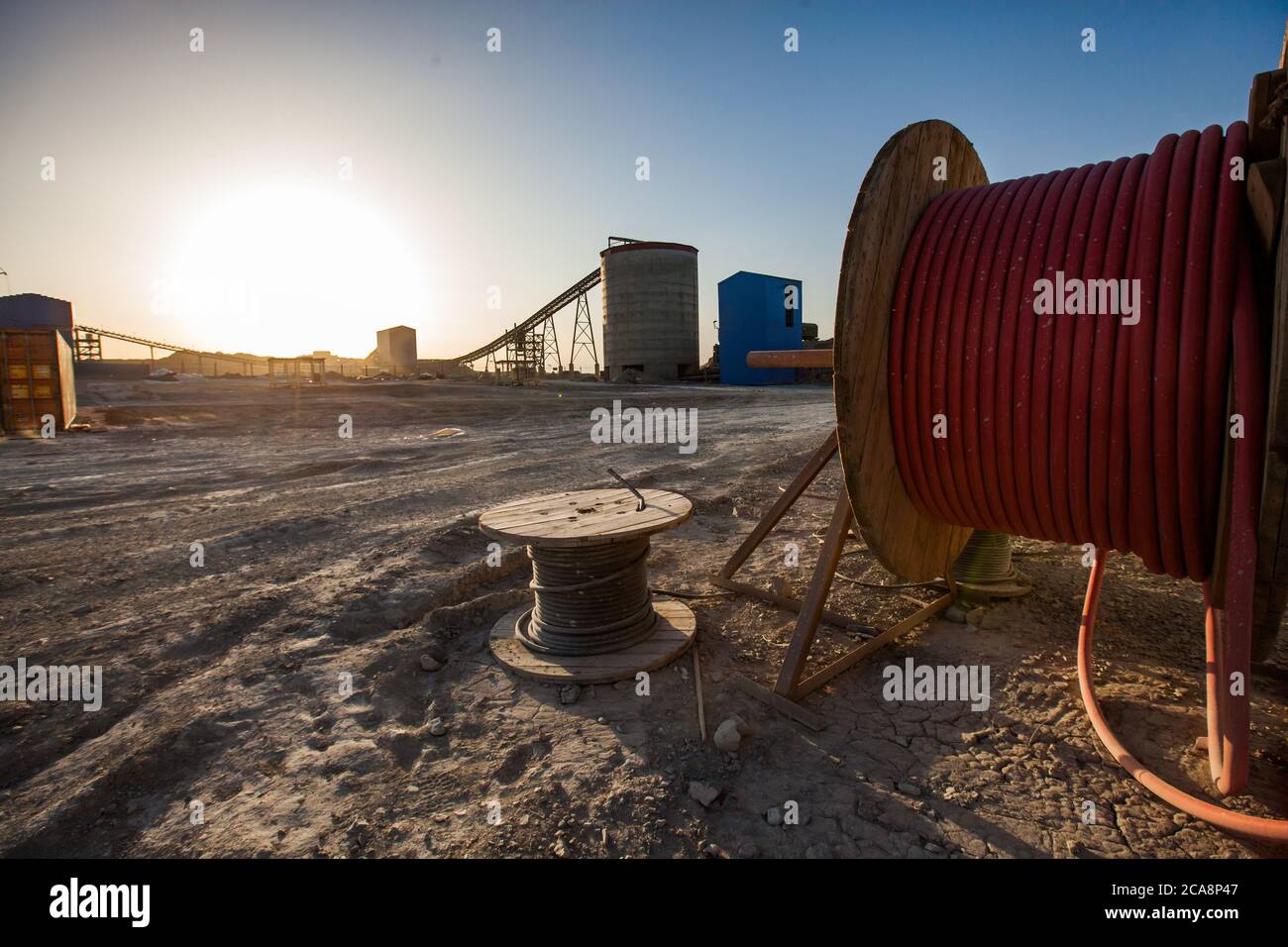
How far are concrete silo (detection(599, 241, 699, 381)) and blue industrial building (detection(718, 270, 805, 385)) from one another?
6.95 ft

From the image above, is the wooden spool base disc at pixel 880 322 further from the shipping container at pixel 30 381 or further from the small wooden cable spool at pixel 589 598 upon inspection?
the shipping container at pixel 30 381

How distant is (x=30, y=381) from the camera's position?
13133 mm

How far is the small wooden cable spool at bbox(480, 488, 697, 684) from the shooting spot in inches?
127

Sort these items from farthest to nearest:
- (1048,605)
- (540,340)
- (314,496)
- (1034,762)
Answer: (540,340)
(314,496)
(1048,605)
(1034,762)

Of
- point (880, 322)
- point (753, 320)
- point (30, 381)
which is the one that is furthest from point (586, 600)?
point (753, 320)

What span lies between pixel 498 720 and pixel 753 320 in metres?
29.9

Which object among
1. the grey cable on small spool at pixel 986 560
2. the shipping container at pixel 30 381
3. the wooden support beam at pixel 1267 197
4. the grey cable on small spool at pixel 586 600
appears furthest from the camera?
the shipping container at pixel 30 381

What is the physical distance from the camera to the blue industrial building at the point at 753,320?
100 ft

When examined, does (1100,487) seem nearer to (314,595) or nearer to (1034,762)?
(1034,762)

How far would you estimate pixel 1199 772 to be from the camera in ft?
7.77

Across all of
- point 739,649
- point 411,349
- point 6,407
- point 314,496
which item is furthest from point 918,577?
point 411,349

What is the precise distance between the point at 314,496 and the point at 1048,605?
7.07 m

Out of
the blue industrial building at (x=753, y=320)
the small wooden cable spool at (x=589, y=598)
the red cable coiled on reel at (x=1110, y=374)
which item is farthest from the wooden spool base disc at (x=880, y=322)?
the blue industrial building at (x=753, y=320)

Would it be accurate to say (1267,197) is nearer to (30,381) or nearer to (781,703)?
(781,703)
